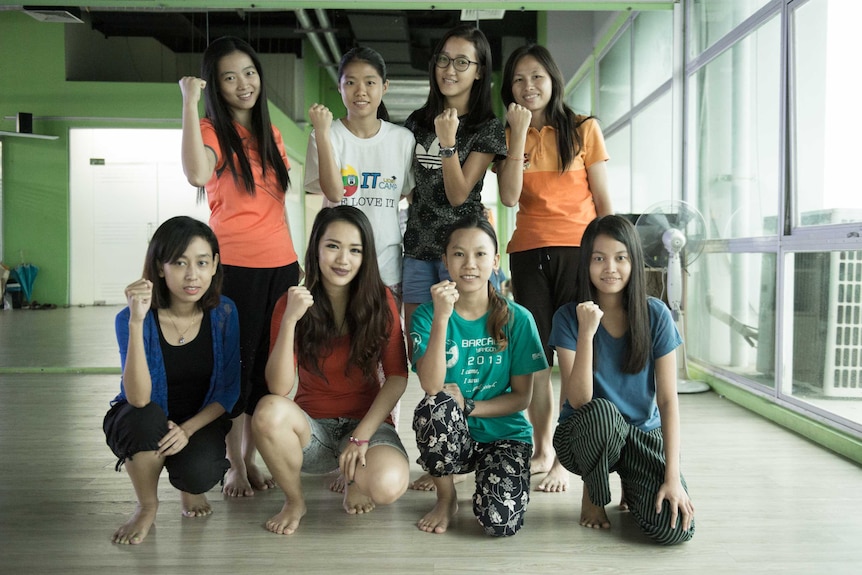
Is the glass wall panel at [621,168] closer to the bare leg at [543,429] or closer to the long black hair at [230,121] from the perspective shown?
the bare leg at [543,429]

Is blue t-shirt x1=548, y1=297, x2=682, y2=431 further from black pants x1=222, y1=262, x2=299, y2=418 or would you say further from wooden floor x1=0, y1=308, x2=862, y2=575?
black pants x1=222, y1=262, x2=299, y2=418

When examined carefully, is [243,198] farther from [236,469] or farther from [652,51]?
[652,51]

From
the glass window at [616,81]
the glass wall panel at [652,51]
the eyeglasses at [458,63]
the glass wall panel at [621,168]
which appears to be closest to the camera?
the eyeglasses at [458,63]

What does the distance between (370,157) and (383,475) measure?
3.30ft

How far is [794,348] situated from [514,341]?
1939 millimetres

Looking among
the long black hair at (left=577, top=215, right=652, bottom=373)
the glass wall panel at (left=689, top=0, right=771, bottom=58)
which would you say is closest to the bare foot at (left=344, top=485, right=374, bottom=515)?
the long black hair at (left=577, top=215, right=652, bottom=373)

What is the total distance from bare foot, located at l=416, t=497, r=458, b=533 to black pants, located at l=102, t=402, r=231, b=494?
0.59 meters

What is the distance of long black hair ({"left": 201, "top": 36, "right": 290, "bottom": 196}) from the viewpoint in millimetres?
2287

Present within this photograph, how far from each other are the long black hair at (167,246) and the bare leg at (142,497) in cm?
42

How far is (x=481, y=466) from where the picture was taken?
206cm

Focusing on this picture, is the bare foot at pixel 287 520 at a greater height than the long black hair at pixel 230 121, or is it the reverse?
the long black hair at pixel 230 121

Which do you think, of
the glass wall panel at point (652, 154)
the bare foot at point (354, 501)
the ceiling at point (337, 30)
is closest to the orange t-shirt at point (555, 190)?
the bare foot at point (354, 501)

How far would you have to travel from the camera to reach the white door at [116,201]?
10.7m

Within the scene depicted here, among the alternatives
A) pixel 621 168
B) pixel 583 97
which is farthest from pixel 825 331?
pixel 583 97
